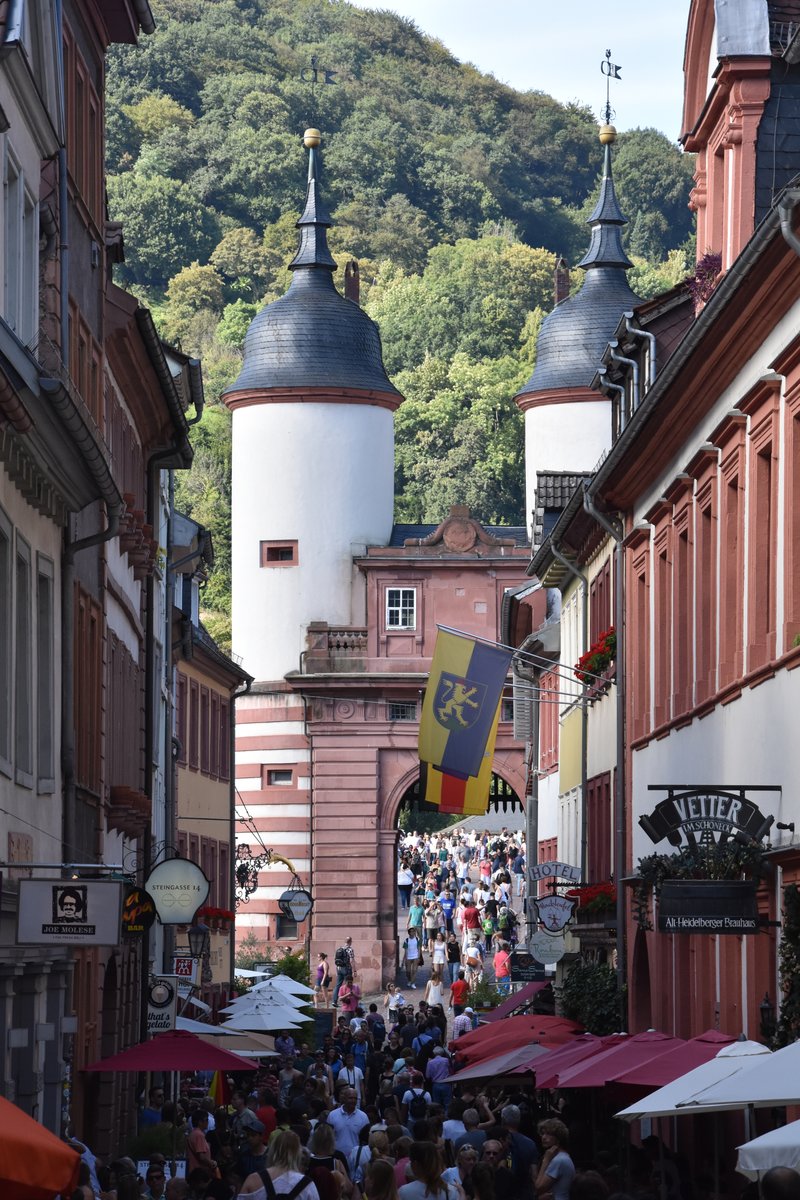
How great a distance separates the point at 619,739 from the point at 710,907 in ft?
35.3

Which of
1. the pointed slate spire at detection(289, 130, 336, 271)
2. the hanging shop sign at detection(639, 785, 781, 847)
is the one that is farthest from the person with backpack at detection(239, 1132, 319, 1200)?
the pointed slate spire at detection(289, 130, 336, 271)

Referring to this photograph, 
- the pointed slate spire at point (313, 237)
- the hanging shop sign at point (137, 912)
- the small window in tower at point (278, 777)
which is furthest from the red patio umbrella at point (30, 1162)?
the pointed slate spire at point (313, 237)

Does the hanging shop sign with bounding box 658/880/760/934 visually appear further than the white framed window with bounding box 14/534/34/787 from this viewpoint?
No

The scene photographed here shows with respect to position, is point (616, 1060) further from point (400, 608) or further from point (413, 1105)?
point (400, 608)

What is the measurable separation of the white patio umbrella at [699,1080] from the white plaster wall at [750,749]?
365 cm

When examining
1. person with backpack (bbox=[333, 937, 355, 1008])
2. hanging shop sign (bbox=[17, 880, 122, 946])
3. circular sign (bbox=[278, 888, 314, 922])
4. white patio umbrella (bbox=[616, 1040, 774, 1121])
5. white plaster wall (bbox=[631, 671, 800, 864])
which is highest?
white plaster wall (bbox=[631, 671, 800, 864])

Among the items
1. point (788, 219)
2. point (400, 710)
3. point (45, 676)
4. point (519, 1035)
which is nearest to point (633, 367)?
point (519, 1035)

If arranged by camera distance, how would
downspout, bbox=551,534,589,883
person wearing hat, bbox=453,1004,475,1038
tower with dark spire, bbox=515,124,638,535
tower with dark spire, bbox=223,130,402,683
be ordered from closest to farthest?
downspout, bbox=551,534,589,883, person wearing hat, bbox=453,1004,475,1038, tower with dark spire, bbox=223,130,402,683, tower with dark spire, bbox=515,124,638,535

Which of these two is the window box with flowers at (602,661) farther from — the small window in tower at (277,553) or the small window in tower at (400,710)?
the small window in tower at (277,553)

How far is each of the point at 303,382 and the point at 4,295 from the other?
154ft

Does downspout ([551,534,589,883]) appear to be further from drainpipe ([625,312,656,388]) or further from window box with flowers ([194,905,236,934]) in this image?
window box with flowers ([194,905,236,934])

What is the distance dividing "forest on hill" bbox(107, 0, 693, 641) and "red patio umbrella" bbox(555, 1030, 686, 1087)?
8369 centimetres

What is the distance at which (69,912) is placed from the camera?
16.2 metres

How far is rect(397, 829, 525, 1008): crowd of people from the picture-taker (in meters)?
52.6
